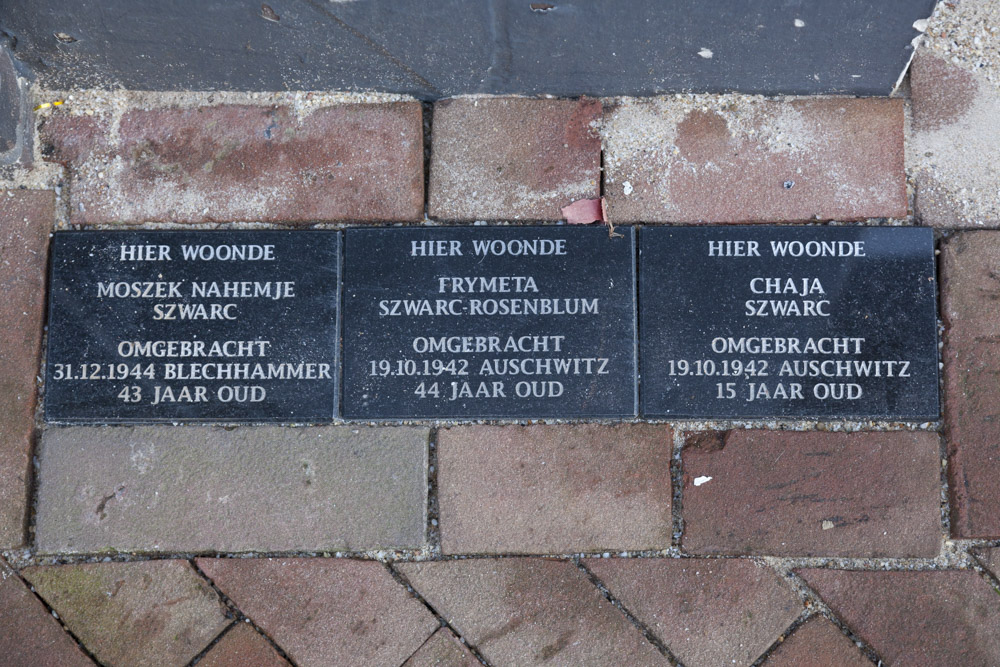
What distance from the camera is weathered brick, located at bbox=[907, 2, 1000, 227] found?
1.97 meters

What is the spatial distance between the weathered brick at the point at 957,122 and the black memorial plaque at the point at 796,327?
0.50 feet

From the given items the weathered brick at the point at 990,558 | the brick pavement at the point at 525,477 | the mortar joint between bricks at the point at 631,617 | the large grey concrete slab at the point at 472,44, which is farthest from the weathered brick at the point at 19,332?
the weathered brick at the point at 990,558

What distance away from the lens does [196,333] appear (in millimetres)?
1959

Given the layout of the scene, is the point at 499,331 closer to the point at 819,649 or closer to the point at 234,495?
the point at 234,495

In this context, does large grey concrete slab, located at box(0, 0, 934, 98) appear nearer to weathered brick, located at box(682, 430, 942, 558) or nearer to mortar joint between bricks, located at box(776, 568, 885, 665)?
weathered brick, located at box(682, 430, 942, 558)

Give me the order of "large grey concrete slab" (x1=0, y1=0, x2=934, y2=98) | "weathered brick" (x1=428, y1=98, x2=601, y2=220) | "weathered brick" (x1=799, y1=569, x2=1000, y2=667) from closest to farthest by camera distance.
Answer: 1. "large grey concrete slab" (x1=0, y1=0, x2=934, y2=98)
2. "weathered brick" (x1=799, y1=569, x2=1000, y2=667)
3. "weathered brick" (x1=428, y1=98, x2=601, y2=220)

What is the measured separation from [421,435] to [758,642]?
115 centimetres

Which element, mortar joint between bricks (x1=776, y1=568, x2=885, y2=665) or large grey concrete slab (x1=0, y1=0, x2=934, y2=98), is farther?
mortar joint between bricks (x1=776, y1=568, x2=885, y2=665)

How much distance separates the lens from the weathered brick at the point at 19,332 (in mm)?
1952

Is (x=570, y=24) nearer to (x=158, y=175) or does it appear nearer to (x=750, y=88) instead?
(x=750, y=88)

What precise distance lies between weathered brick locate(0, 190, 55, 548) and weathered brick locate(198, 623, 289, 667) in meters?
0.67

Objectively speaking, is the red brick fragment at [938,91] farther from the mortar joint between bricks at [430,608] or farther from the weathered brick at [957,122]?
the mortar joint between bricks at [430,608]

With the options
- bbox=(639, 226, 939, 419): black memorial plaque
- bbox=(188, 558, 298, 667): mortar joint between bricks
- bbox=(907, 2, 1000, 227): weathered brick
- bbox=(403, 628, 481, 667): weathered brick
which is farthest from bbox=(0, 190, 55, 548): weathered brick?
bbox=(907, 2, 1000, 227): weathered brick

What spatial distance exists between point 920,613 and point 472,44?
6.82 feet
